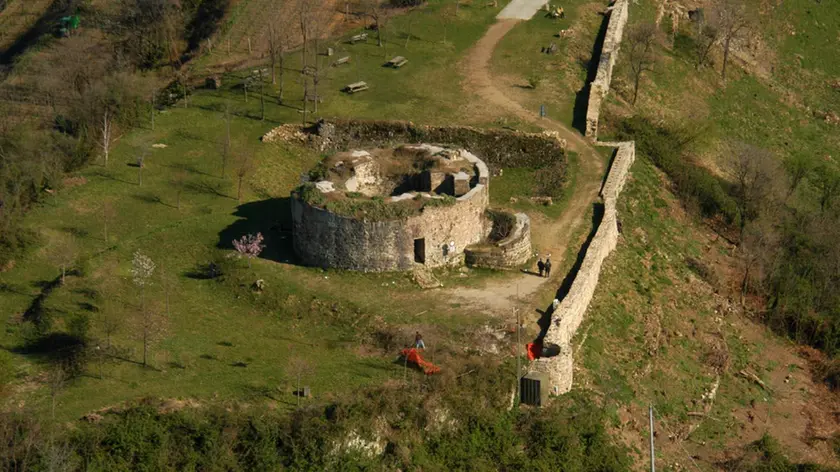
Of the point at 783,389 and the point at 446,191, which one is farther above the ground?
the point at 446,191

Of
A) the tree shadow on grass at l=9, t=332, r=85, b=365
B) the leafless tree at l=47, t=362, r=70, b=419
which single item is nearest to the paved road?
the tree shadow on grass at l=9, t=332, r=85, b=365

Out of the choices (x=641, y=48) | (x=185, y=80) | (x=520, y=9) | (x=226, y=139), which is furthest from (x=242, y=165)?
(x=641, y=48)

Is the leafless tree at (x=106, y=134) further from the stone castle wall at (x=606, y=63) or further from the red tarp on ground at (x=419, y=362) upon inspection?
the stone castle wall at (x=606, y=63)

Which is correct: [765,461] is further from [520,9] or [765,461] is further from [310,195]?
[520,9]

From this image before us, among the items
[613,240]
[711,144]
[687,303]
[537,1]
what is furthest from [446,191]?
[537,1]

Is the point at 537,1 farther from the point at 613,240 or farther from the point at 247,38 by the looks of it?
the point at 613,240

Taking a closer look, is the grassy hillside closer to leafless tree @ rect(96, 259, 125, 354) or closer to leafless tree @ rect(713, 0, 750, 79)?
leafless tree @ rect(713, 0, 750, 79)
